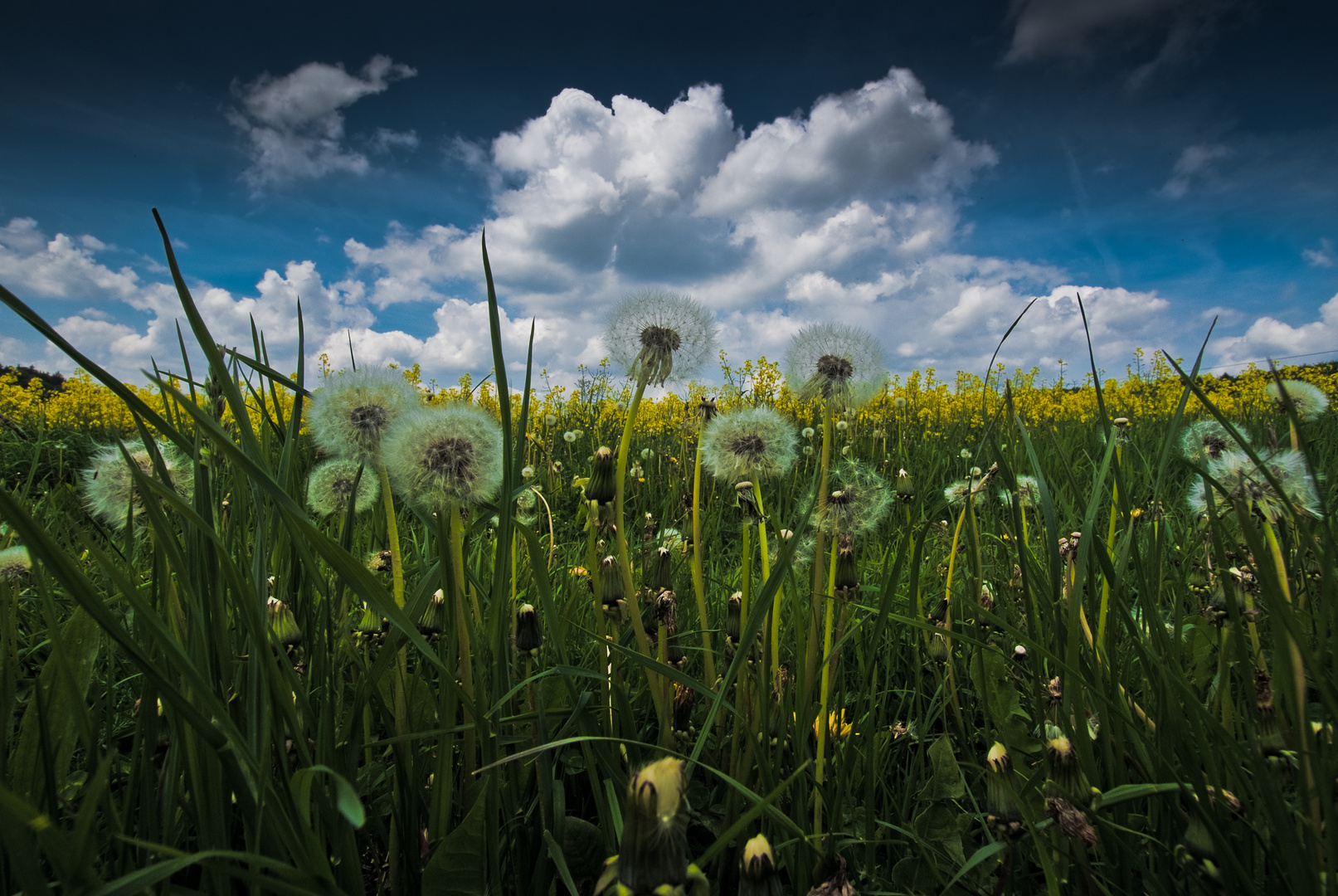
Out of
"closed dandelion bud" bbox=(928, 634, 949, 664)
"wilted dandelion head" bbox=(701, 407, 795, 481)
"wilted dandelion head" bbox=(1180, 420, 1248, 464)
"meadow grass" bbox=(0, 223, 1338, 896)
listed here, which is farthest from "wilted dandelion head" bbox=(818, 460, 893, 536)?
"wilted dandelion head" bbox=(1180, 420, 1248, 464)

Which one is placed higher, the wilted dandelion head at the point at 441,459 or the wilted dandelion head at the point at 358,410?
the wilted dandelion head at the point at 358,410

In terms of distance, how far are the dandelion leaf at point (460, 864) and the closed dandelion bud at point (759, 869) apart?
394mm

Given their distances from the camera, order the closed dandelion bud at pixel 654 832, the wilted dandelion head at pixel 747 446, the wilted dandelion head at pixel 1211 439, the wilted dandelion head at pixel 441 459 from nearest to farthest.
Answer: the closed dandelion bud at pixel 654 832 < the wilted dandelion head at pixel 441 459 < the wilted dandelion head at pixel 747 446 < the wilted dandelion head at pixel 1211 439

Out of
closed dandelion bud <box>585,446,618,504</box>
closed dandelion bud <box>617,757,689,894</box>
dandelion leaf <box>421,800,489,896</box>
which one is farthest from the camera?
closed dandelion bud <box>585,446,618,504</box>

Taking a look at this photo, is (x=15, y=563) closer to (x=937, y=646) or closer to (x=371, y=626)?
(x=371, y=626)

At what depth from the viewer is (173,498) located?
27.4 inches

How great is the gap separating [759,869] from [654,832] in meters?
0.23

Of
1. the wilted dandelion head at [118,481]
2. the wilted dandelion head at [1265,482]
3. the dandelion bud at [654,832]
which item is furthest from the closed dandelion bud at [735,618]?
the wilted dandelion head at [118,481]

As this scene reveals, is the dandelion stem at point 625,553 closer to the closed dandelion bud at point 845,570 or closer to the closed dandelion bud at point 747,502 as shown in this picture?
the closed dandelion bud at point 747,502

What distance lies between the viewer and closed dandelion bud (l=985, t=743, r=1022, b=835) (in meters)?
0.97

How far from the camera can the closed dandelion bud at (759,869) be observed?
79 centimetres

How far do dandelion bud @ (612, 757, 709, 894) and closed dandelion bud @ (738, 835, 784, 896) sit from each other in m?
0.15

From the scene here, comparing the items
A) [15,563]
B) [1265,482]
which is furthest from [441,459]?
[1265,482]

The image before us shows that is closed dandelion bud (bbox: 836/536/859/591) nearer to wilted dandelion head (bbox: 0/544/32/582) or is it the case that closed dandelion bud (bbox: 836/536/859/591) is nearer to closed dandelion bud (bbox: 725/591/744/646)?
closed dandelion bud (bbox: 725/591/744/646)
